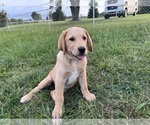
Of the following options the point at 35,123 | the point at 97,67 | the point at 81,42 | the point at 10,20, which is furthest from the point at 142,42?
the point at 10,20

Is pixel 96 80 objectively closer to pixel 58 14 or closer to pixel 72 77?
pixel 72 77

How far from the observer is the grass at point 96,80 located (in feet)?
9.06

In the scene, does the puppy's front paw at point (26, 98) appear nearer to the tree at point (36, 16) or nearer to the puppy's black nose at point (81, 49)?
the puppy's black nose at point (81, 49)

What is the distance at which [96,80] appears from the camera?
130 inches

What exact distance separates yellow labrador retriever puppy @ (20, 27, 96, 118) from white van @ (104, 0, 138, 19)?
21.5 feet

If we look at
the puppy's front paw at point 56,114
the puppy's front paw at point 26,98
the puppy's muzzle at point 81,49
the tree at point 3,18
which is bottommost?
the puppy's front paw at point 56,114

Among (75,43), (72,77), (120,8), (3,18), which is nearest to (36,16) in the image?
(3,18)

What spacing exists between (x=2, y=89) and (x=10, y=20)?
22.3ft

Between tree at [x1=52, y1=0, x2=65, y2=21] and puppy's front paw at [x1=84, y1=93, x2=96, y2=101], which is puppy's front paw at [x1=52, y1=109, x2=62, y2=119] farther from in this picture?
tree at [x1=52, y1=0, x2=65, y2=21]

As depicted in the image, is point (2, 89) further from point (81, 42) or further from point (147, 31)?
point (147, 31)

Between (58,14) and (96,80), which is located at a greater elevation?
(58,14)

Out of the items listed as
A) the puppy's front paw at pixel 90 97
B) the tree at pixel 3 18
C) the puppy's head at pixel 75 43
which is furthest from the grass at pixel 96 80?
the tree at pixel 3 18

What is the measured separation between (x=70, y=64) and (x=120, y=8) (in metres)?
7.61

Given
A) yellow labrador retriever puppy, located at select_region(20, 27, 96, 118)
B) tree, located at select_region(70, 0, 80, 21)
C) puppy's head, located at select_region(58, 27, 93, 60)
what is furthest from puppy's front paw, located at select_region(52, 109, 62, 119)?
tree, located at select_region(70, 0, 80, 21)
